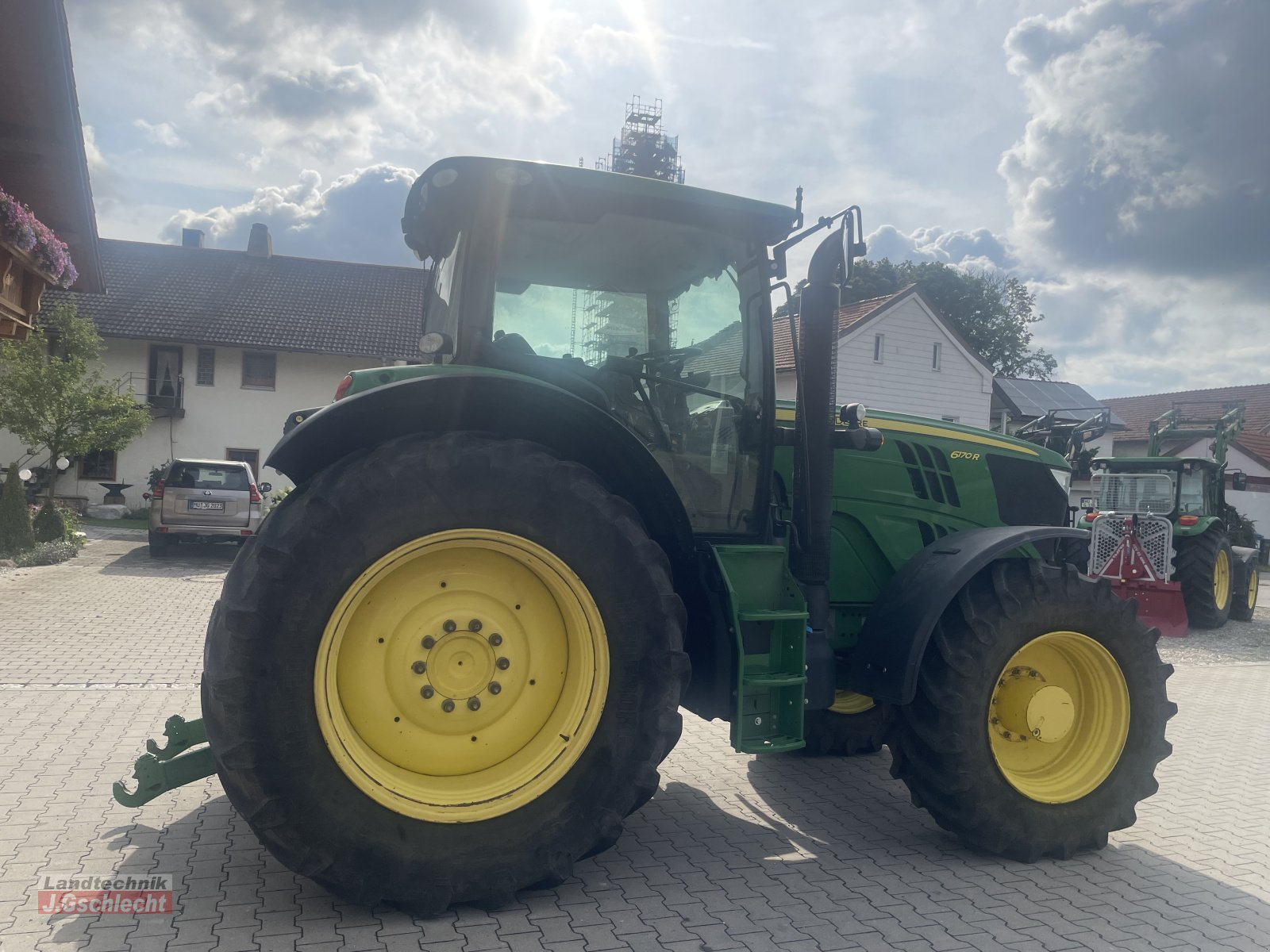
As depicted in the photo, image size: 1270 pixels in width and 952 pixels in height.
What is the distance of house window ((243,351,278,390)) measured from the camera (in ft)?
86.1

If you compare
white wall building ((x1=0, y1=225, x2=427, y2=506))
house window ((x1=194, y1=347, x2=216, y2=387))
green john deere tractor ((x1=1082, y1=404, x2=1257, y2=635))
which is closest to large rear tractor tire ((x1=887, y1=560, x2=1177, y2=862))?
green john deere tractor ((x1=1082, y1=404, x2=1257, y2=635))

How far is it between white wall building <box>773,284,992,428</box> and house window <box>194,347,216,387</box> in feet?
54.7

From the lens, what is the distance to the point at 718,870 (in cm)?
372

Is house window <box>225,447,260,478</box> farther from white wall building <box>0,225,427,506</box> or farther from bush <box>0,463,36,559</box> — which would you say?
bush <box>0,463,36,559</box>

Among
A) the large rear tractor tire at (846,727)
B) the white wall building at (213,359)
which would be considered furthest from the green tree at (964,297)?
the large rear tractor tire at (846,727)

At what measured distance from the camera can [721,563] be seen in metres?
3.68

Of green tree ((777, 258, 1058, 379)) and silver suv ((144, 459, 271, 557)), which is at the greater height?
green tree ((777, 258, 1058, 379))

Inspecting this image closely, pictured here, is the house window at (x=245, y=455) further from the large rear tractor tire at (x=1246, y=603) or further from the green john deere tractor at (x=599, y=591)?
the green john deere tractor at (x=599, y=591)

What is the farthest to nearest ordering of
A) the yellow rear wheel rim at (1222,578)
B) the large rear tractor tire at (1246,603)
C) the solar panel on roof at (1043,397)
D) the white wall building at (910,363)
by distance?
the solar panel on roof at (1043,397) → the white wall building at (910,363) → the large rear tractor tire at (1246,603) → the yellow rear wheel rim at (1222,578)

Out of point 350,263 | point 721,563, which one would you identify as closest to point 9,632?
point 721,563

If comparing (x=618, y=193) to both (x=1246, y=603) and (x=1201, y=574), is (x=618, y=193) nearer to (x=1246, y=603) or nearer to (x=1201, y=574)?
(x=1201, y=574)

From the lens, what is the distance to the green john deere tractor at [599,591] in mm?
2969

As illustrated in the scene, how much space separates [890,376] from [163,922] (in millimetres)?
24826

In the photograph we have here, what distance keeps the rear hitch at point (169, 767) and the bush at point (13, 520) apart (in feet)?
39.4
